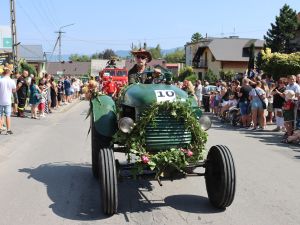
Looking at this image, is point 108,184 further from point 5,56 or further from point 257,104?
point 5,56

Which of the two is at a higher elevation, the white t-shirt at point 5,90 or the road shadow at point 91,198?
the white t-shirt at point 5,90

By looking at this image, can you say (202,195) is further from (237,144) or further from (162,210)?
(237,144)

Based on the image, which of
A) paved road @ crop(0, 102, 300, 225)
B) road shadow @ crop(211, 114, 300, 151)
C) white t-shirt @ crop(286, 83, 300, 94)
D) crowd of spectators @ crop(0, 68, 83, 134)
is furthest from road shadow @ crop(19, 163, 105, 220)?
white t-shirt @ crop(286, 83, 300, 94)

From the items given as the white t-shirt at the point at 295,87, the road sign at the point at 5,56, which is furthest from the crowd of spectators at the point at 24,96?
the road sign at the point at 5,56

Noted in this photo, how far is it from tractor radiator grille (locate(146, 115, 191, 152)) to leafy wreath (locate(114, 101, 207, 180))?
56 millimetres

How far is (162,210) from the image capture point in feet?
19.6

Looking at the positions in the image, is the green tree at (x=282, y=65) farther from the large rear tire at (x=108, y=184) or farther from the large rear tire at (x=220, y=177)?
the large rear tire at (x=108, y=184)

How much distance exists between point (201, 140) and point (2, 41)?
1392 inches

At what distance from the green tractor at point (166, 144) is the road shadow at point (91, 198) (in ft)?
1.00

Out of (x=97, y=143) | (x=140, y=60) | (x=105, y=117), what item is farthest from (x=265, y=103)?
(x=105, y=117)

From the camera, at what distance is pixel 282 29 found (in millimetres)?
56438

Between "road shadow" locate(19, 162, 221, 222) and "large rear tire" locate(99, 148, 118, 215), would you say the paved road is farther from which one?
"large rear tire" locate(99, 148, 118, 215)

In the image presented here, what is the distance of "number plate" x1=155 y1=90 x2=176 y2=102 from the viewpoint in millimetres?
6051

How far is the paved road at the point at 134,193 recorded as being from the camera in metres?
5.69
